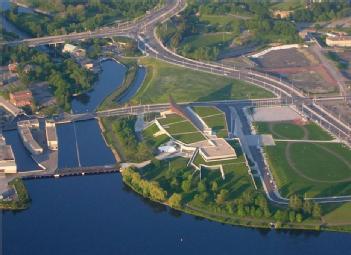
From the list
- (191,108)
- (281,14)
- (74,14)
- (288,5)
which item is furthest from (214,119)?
(288,5)

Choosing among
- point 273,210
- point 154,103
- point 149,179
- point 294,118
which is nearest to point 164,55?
point 154,103

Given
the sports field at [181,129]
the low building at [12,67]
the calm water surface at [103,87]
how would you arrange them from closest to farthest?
the sports field at [181,129] < the calm water surface at [103,87] < the low building at [12,67]

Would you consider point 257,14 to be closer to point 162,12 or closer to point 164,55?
point 162,12

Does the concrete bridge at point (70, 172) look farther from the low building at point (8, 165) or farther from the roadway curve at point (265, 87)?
the roadway curve at point (265, 87)

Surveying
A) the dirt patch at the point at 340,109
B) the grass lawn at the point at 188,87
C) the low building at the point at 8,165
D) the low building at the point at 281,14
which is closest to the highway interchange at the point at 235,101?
the dirt patch at the point at 340,109

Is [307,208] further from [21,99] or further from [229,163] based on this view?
[21,99]

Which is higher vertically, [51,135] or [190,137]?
[51,135]

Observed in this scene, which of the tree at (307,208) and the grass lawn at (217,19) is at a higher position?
the grass lawn at (217,19)
